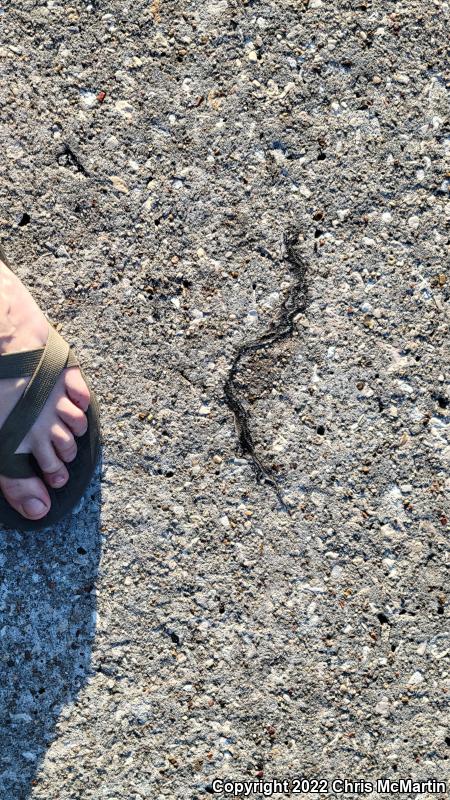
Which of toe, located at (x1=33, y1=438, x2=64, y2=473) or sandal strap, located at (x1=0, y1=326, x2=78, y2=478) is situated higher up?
sandal strap, located at (x1=0, y1=326, x2=78, y2=478)

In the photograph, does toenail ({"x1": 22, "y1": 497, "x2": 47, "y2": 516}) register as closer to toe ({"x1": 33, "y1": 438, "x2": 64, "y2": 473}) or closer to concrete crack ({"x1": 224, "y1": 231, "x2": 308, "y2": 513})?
toe ({"x1": 33, "y1": 438, "x2": 64, "y2": 473})

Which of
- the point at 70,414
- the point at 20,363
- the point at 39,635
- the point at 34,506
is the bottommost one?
the point at 39,635

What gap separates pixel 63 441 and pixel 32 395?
0.12 metres

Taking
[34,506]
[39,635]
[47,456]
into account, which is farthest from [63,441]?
[39,635]

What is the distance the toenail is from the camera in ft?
6.16

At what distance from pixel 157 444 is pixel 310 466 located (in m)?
0.35

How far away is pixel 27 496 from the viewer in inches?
74.5

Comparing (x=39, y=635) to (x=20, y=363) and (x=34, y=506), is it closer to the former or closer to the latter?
(x=34, y=506)

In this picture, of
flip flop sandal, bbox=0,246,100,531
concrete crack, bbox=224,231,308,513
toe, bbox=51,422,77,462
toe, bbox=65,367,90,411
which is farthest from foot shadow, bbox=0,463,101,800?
concrete crack, bbox=224,231,308,513

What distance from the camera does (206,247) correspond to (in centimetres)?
195

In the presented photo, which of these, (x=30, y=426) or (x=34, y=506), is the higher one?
(x=30, y=426)

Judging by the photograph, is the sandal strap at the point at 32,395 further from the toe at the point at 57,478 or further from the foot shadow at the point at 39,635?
the foot shadow at the point at 39,635

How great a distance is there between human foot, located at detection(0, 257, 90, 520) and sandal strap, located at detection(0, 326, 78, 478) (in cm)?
1

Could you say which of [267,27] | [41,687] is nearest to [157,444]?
[41,687]
